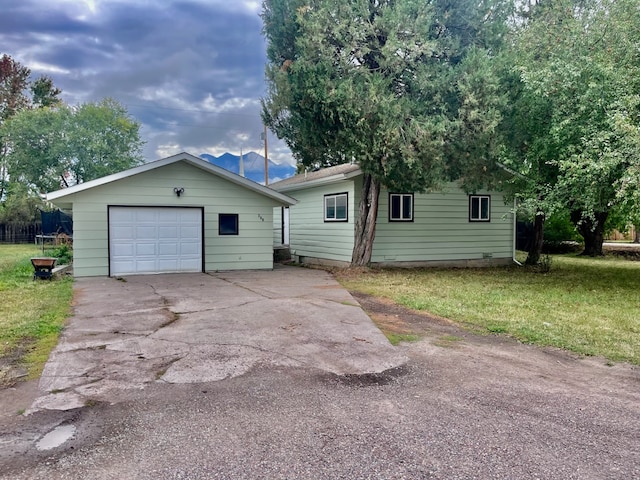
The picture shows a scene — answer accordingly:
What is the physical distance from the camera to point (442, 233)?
1508 cm

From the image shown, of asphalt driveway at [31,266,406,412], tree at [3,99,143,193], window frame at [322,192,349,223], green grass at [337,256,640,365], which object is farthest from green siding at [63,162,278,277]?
tree at [3,99,143,193]

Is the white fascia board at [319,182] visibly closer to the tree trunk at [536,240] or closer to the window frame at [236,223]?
the window frame at [236,223]

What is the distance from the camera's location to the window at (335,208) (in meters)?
14.1

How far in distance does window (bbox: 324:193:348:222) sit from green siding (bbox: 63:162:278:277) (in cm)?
208

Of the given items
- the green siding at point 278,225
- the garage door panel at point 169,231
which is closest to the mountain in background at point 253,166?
the green siding at point 278,225

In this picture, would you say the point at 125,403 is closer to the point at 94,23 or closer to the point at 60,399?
the point at 60,399

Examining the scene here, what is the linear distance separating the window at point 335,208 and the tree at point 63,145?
18.8m

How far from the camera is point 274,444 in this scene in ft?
9.43

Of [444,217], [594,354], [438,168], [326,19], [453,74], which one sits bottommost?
[594,354]

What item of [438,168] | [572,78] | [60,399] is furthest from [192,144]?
[60,399]

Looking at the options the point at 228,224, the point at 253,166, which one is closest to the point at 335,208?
the point at 228,224

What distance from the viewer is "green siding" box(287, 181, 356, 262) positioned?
45.6 ft

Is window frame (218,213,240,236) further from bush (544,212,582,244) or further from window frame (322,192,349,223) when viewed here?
bush (544,212,582,244)

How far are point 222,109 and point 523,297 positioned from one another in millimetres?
29583
